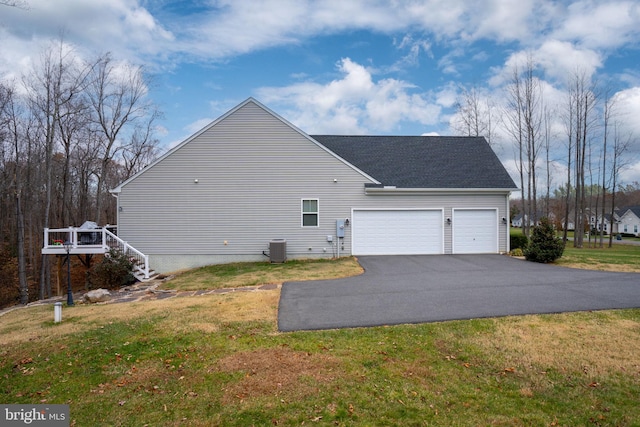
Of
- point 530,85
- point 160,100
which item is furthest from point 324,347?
point 530,85

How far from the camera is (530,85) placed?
76.1 ft

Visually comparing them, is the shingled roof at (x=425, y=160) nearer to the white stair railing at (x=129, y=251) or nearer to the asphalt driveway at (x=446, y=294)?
the asphalt driveway at (x=446, y=294)

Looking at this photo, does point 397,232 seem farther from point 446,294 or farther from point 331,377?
point 331,377

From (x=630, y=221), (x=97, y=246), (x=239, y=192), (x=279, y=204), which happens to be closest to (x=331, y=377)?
(x=279, y=204)

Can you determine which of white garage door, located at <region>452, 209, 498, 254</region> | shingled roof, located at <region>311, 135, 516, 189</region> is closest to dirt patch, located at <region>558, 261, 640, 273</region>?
white garage door, located at <region>452, 209, 498, 254</region>

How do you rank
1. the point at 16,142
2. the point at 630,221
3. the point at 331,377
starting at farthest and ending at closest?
the point at 630,221, the point at 16,142, the point at 331,377

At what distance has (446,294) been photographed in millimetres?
7816

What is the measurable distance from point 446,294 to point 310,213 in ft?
25.2

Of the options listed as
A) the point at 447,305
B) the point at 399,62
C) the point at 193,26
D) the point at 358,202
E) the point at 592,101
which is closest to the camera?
the point at 447,305

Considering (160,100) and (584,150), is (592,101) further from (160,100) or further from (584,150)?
(160,100)

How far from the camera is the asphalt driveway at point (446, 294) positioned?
633cm

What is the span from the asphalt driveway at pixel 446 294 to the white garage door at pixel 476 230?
322 centimetres

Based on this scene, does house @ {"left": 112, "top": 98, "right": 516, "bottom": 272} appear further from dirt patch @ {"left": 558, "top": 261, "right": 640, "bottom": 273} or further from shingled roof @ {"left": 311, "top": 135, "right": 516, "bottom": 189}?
dirt patch @ {"left": 558, "top": 261, "right": 640, "bottom": 273}

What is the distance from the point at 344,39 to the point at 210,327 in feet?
45.6
